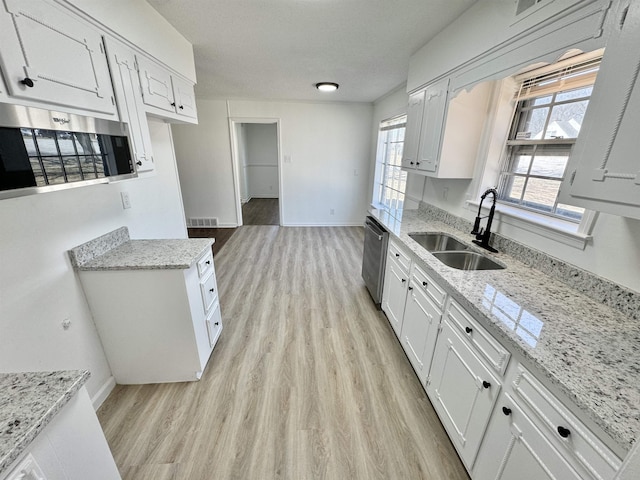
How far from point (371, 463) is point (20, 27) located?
2502 mm

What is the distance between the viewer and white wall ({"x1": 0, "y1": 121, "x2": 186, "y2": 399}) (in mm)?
1199

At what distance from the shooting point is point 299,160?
525 cm

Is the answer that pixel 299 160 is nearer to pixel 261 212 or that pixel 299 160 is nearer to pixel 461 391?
pixel 261 212

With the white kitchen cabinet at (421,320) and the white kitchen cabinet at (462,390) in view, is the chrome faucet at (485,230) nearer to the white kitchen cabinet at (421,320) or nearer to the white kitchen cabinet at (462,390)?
the white kitchen cabinet at (421,320)

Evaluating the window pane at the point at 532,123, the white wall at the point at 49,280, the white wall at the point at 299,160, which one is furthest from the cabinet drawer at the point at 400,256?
the white wall at the point at 299,160

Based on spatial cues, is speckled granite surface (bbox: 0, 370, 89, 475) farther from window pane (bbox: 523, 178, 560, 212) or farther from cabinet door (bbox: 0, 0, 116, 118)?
window pane (bbox: 523, 178, 560, 212)

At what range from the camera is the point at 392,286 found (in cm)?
237

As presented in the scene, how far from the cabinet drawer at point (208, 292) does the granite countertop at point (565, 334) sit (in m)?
1.62

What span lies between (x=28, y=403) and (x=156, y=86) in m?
1.91

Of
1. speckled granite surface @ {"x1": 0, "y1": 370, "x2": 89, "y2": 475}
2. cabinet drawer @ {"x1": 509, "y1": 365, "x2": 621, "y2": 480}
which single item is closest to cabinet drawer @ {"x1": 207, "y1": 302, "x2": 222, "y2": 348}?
speckled granite surface @ {"x1": 0, "y1": 370, "x2": 89, "y2": 475}

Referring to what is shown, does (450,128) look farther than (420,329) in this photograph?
Yes

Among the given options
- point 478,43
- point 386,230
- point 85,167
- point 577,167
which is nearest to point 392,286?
point 386,230

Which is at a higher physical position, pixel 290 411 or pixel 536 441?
pixel 536 441

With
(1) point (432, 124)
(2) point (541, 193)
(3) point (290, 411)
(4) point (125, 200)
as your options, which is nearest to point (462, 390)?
(3) point (290, 411)
